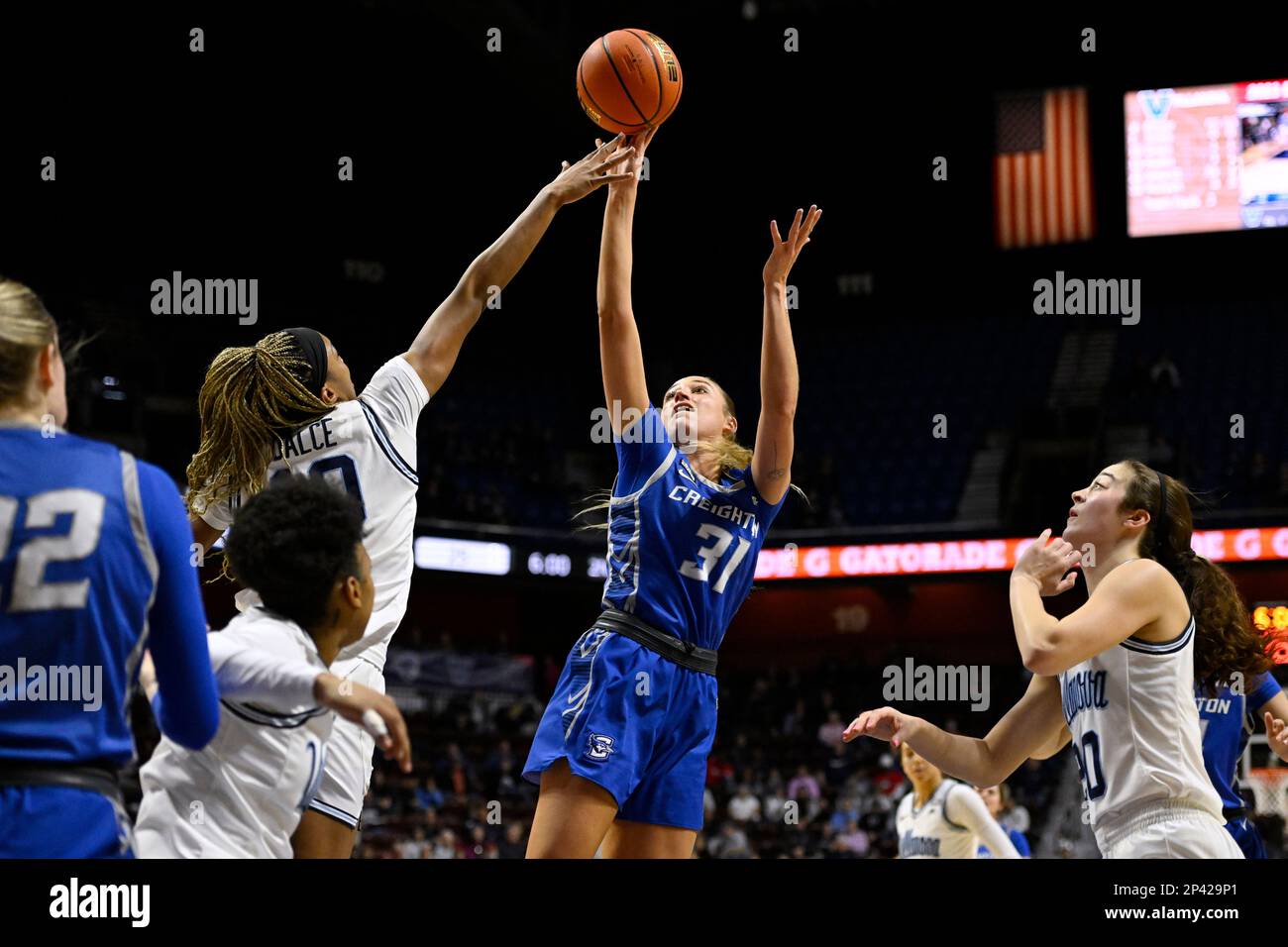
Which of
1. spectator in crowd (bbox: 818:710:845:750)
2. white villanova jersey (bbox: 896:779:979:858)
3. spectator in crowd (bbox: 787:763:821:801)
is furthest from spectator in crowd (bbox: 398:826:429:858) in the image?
white villanova jersey (bbox: 896:779:979:858)

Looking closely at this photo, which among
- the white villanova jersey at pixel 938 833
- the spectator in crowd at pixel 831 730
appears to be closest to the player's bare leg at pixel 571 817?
the white villanova jersey at pixel 938 833

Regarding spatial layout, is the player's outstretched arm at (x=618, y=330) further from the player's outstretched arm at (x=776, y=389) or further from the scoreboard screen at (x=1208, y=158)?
the scoreboard screen at (x=1208, y=158)

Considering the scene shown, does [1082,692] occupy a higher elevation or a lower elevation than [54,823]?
lower

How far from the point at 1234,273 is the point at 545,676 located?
1202 cm

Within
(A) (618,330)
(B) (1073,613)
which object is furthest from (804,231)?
(B) (1073,613)

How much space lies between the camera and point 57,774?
81.6 inches

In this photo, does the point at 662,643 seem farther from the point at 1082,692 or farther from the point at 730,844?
A: the point at 730,844

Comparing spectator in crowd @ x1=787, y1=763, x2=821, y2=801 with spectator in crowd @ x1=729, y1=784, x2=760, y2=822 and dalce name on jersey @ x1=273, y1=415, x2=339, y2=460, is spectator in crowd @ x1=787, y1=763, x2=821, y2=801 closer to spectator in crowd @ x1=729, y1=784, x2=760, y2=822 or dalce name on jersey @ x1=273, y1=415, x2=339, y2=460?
spectator in crowd @ x1=729, y1=784, x2=760, y2=822

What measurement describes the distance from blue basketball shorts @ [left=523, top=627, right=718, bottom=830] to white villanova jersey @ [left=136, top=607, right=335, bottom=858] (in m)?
1.17

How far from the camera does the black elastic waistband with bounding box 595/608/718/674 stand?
379cm

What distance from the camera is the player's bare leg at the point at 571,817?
354cm

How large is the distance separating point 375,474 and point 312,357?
1.30ft

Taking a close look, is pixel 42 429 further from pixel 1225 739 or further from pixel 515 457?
pixel 515 457
